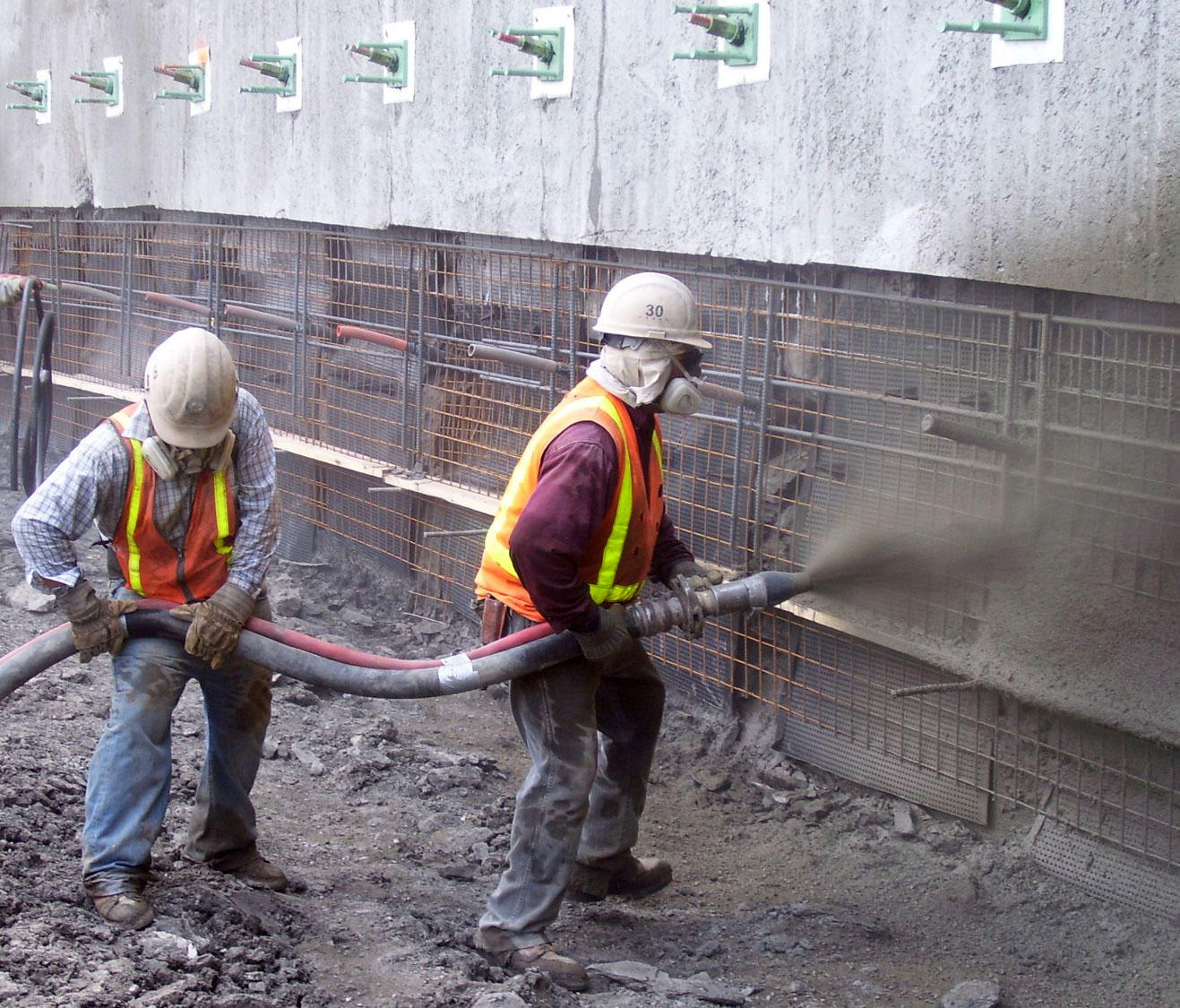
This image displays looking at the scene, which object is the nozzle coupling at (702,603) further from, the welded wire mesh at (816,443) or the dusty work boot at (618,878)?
the dusty work boot at (618,878)

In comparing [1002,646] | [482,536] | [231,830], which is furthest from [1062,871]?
[482,536]

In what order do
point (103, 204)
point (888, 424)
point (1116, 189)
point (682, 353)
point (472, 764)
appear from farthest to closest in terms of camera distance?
Answer: point (103, 204)
point (472, 764)
point (888, 424)
point (1116, 189)
point (682, 353)

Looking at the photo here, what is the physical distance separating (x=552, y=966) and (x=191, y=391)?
6.89 ft

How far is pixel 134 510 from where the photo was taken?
13.9ft

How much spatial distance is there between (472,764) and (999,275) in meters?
3.08

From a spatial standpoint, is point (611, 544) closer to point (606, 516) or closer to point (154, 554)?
point (606, 516)

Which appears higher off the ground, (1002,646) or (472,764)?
(1002,646)

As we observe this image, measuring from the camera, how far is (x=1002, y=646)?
4980mm

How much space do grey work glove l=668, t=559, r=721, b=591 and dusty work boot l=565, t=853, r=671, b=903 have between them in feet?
A: 3.61

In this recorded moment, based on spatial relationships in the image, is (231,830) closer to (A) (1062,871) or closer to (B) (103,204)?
(A) (1062,871)

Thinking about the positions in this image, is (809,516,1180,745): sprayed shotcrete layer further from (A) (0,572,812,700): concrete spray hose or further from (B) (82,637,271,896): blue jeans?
(B) (82,637,271,896): blue jeans

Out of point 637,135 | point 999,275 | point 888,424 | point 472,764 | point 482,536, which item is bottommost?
point 472,764

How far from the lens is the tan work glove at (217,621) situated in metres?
4.23

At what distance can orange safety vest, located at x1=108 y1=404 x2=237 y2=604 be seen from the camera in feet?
14.0
